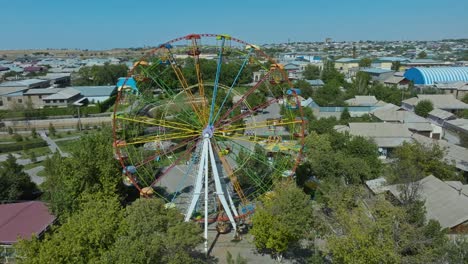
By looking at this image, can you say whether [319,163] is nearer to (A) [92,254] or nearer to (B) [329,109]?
(A) [92,254]

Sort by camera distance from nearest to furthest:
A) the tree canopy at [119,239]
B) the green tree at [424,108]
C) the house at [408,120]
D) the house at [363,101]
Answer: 1. the tree canopy at [119,239]
2. the house at [408,120]
3. the green tree at [424,108]
4. the house at [363,101]

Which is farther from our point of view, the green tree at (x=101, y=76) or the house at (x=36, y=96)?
the green tree at (x=101, y=76)

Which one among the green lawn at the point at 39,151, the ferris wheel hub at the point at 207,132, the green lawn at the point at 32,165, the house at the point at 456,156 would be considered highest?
the ferris wheel hub at the point at 207,132

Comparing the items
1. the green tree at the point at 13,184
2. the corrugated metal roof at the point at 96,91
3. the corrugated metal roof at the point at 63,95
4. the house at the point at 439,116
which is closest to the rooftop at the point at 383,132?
the house at the point at 439,116

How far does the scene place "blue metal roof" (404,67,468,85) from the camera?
235 feet

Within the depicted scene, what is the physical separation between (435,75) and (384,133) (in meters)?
46.1

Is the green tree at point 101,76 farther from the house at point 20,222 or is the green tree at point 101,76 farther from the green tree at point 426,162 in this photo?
the green tree at point 426,162

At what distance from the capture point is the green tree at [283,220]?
16.6 metres

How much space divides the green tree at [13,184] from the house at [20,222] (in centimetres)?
215

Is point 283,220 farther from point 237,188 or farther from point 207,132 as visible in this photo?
point 207,132

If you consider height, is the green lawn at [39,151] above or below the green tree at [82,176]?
below

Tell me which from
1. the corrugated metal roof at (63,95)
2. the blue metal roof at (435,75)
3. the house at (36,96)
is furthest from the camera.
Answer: the blue metal roof at (435,75)

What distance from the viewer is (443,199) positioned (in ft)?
69.6

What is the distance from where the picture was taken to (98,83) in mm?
86500
